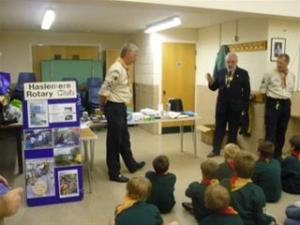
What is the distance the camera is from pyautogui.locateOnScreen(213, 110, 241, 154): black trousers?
5.00 meters

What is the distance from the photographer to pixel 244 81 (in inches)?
192

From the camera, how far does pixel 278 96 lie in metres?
4.68

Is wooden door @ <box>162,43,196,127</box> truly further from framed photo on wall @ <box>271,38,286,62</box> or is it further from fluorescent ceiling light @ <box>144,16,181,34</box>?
framed photo on wall @ <box>271,38,286,62</box>

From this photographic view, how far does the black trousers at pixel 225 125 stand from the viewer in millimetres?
4996

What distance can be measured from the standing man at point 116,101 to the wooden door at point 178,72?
312 centimetres

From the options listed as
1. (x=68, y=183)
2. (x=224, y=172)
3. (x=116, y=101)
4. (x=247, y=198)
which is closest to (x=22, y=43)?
(x=116, y=101)

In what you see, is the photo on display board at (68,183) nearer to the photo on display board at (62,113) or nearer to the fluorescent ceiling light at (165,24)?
the photo on display board at (62,113)

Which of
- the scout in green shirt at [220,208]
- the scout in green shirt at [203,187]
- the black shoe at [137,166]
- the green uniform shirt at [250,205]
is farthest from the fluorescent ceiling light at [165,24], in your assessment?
the scout in green shirt at [220,208]

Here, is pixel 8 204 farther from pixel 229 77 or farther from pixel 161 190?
pixel 229 77

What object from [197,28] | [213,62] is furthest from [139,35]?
[213,62]

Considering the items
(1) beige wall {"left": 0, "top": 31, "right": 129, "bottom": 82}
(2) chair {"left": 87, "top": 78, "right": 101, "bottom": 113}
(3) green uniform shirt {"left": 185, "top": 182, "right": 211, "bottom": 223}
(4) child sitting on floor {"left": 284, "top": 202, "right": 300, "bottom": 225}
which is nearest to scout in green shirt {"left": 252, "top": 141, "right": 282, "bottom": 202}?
(4) child sitting on floor {"left": 284, "top": 202, "right": 300, "bottom": 225}

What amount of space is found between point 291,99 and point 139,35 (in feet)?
13.0

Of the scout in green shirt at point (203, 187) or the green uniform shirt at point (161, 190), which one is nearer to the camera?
the scout in green shirt at point (203, 187)

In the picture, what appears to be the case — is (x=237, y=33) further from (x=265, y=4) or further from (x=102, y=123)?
(x=102, y=123)
